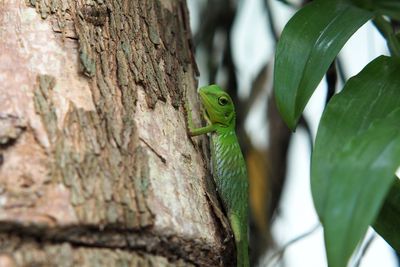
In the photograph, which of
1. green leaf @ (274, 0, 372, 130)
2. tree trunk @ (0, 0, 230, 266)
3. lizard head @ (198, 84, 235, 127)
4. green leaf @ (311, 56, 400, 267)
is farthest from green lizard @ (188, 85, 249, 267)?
green leaf @ (311, 56, 400, 267)

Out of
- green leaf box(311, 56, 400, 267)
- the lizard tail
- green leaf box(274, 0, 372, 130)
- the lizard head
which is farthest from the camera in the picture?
the lizard head

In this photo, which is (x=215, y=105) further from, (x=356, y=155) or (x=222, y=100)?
(x=356, y=155)

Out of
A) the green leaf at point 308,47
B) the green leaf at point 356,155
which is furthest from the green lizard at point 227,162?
the green leaf at point 356,155

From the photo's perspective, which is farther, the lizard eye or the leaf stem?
the lizard eye

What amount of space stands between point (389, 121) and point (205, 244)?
498 mm

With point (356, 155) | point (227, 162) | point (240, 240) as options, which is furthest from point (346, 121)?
point (227, 162)

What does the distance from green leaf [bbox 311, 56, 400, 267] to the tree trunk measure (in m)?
0.34

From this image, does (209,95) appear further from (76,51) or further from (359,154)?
(359,154)

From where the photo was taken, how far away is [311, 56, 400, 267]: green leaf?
1392 millimetres

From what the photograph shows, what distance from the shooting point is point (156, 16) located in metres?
2.27

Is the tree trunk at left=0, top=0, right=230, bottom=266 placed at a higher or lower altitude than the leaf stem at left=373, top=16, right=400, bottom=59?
lower

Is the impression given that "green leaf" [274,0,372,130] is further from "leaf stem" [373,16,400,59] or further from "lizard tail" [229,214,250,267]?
"lizard tail" [229,214,250,267]

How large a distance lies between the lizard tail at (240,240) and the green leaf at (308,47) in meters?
0.46

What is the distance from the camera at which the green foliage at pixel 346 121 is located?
4.63ft
